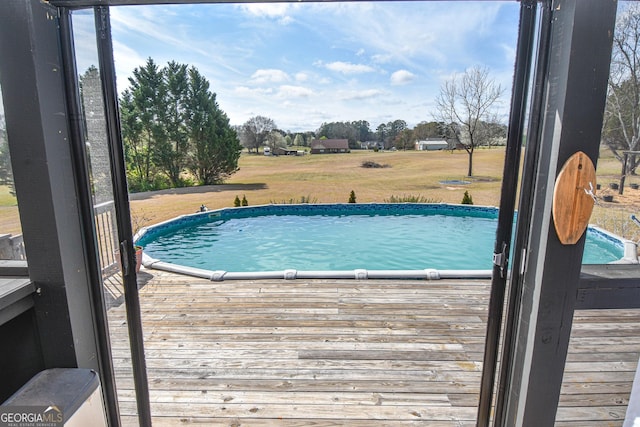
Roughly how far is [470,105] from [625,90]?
1216 cm

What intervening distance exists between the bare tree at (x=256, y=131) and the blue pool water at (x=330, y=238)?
15.1ft

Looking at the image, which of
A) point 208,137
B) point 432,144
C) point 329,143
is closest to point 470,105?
point 432,144

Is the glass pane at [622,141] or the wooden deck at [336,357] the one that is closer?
the glass pane at [622,141]

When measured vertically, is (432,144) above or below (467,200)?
above

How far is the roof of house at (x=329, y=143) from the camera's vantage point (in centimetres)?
1370

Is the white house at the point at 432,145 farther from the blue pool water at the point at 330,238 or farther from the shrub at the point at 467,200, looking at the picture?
the blue pool water at the point at 330,238

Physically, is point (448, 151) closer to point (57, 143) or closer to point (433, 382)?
point (433, 382)

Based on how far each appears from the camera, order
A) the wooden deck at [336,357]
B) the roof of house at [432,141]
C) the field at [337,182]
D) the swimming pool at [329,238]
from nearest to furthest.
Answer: the wooden deck at [336,357] < the swimming pool at [329,238] < the field at [337,182] < the roof of house at [432,141]

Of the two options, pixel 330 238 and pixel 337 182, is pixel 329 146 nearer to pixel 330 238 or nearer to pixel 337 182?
pixel 337 182

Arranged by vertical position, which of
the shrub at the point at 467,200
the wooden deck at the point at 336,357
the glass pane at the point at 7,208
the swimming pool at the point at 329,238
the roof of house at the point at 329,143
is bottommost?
the swimming pool at the point at 329,238

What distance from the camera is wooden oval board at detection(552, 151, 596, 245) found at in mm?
972

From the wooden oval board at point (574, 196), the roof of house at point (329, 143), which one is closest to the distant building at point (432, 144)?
the roof of house at point (329, 143)

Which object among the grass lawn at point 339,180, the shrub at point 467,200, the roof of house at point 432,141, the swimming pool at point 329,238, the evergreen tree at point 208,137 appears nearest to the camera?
the swimming pool at point 329,238

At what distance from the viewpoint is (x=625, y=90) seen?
100 cm
